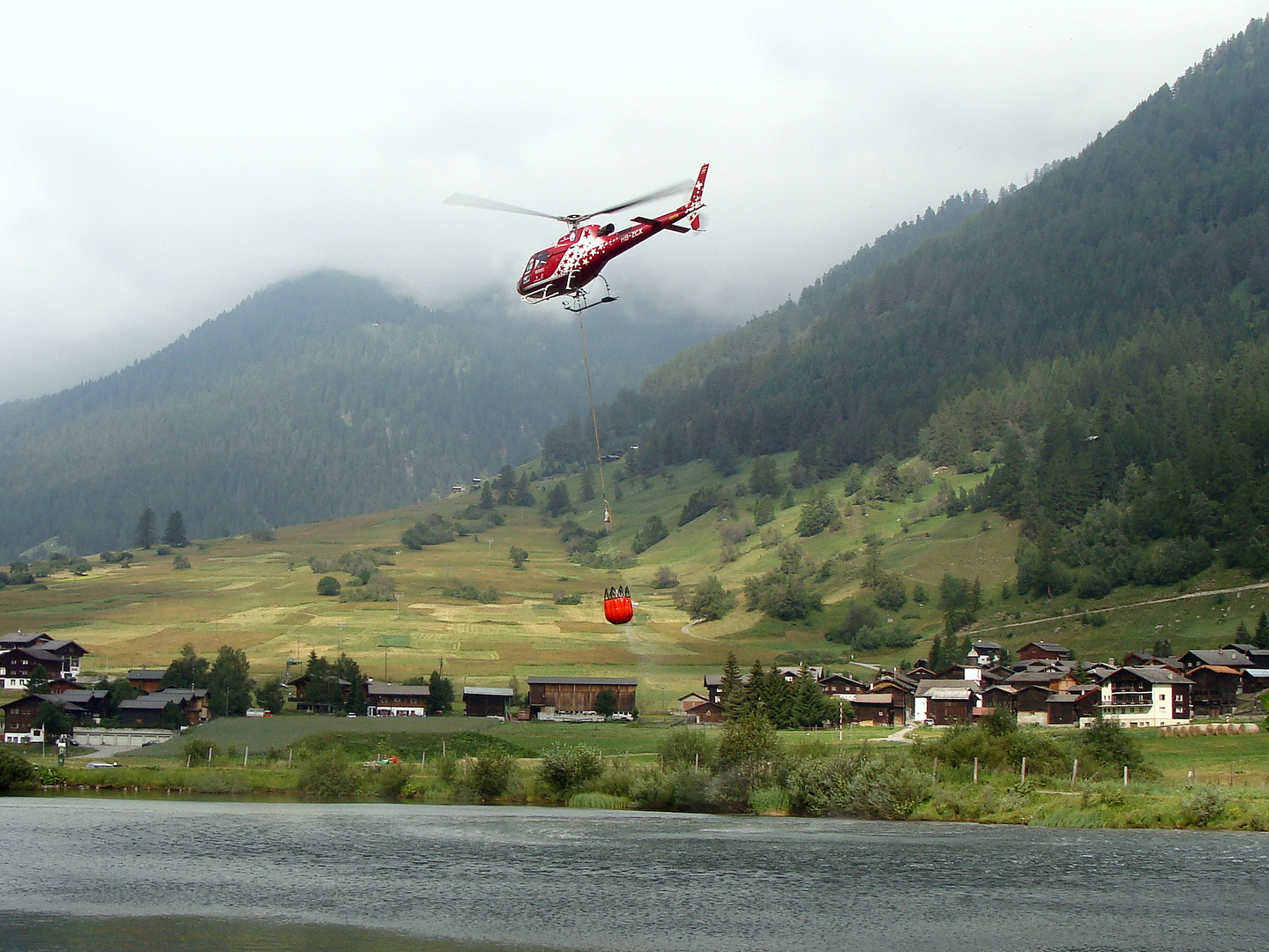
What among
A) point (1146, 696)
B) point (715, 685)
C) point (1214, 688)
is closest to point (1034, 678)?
point (1146, 696)

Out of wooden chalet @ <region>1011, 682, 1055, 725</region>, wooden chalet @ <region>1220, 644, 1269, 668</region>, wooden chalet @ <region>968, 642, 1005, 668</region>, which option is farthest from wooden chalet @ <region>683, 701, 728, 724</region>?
wooden chalet @ <region>1220, 644, 1269, 668</region>

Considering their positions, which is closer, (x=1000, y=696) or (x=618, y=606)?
(x=618, y=606)

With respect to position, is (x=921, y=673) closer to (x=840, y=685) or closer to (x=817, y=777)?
(x=840, y=685)

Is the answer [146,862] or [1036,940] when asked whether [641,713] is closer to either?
[146,862]

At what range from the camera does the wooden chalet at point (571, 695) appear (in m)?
126

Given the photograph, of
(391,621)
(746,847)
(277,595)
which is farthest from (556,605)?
(746,847)

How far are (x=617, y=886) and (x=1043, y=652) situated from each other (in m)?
89.9

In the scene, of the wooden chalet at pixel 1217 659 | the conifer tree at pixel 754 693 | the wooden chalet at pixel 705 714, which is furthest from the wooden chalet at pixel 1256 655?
the wooden chalet at pixel 705 714

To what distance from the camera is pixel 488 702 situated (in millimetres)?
126750

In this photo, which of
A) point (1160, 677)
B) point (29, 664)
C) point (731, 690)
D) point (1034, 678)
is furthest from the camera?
point (29, 664)

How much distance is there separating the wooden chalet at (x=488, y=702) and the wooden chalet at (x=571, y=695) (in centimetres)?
239

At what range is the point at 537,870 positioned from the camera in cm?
5609

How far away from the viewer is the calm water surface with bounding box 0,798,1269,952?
1722 inches

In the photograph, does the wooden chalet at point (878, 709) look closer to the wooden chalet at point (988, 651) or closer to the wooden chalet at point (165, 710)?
the wooden chalet at point (988, 651)
